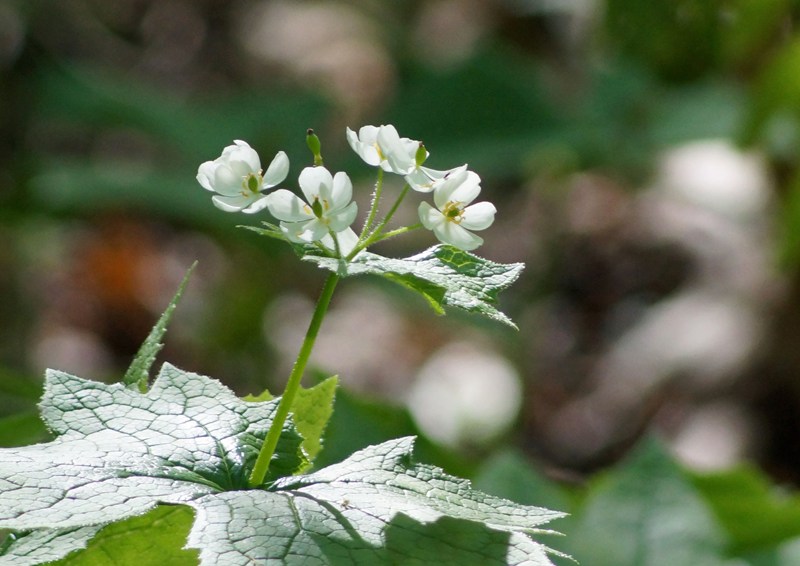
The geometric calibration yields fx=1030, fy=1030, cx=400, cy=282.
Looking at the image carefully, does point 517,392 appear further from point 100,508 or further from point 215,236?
point 100,508

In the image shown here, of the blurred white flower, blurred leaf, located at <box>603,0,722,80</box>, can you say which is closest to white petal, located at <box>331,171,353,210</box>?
blurred leaf, located at <box>603,0,722,80</box>

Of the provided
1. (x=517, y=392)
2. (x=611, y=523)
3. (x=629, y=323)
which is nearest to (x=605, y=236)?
(x=629, y=323)

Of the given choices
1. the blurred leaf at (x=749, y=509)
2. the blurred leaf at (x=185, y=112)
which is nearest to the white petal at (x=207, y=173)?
the blurred leaf at (x=749, y=509)

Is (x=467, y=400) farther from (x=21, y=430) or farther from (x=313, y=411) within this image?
(x=313, y=411)

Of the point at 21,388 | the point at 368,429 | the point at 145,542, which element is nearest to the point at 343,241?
the point at 145,542

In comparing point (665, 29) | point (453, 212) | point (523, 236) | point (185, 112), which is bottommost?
point (453, 212)

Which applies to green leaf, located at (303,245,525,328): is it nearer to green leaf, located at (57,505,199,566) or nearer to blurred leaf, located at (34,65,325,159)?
green leaf, located at (57,505,199,566)
